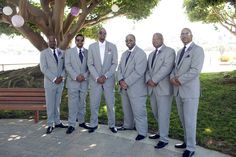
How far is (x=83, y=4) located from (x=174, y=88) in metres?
8.86

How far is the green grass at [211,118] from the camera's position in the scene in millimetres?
7046

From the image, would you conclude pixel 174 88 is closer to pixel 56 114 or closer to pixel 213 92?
pixel 56 114

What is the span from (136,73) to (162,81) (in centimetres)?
60

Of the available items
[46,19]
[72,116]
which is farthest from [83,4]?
[72,116]

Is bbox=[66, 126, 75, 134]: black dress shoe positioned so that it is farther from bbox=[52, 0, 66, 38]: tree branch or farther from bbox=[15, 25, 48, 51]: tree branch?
bbox=[15, 25, 48, 51]: tree branch

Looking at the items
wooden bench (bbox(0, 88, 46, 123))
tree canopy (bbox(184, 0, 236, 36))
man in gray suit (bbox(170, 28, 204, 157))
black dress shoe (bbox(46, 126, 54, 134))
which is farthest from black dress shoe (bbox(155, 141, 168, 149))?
tree canopy (bbox(184, 0, 236, 36))

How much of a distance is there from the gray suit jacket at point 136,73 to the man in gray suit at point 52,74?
144 cm

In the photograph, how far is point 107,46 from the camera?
7.48 m

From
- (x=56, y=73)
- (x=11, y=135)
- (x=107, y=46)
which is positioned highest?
(x=107, y=46)

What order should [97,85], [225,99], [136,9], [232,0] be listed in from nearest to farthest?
[97,85], [225,99], [232,0], [136,9]

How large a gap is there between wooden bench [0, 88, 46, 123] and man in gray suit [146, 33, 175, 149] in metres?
2.91

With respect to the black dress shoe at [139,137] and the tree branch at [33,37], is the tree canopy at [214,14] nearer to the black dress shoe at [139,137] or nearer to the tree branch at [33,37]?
the tree branch at [33,37]

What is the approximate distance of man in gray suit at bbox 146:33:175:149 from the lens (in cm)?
653

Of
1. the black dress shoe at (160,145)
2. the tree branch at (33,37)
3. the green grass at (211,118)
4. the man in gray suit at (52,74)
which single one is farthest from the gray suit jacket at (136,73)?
the tree branch at (33,37)
